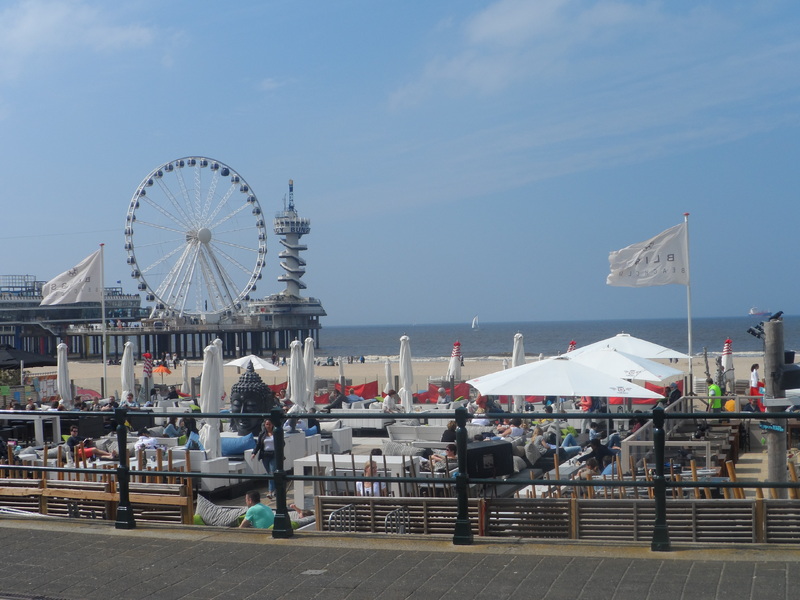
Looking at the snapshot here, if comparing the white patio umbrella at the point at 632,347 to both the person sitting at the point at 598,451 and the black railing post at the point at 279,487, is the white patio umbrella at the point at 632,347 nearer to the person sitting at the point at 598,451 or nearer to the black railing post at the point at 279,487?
the person sitting at the point at 598,451

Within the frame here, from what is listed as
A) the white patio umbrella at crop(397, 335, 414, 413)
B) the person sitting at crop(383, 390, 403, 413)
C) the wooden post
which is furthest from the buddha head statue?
the wooden post

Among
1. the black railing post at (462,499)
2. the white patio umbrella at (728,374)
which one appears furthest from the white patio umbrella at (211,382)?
the white patio umbrella at (728,374)

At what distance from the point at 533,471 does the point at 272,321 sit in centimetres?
8998

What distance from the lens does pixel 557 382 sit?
11.8 metres

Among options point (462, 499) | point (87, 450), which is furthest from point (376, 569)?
point (87, 450)

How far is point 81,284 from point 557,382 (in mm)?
17816

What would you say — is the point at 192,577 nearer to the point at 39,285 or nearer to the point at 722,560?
the point at 722,560

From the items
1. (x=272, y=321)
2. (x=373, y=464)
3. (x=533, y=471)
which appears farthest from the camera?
(x=272, y=321)

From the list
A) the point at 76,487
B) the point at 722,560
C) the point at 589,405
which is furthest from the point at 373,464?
the point at 589,405

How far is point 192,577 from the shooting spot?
5.13 metres

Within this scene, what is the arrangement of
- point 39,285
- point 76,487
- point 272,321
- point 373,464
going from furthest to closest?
point 39,285 → point 272,321 → point 373,464 → point 76,487

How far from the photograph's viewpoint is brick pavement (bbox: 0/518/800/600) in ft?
15.2

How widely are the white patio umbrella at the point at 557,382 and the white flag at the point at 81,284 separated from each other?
1639 centimetres

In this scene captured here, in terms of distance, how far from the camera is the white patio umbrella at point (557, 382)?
455 inches
